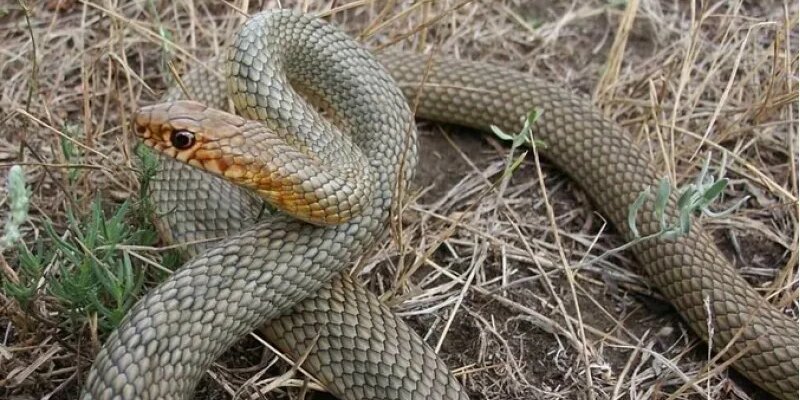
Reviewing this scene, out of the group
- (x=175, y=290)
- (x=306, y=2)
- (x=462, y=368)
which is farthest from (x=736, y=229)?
(x=175, y=290)

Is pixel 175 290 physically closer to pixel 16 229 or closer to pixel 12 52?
pixel 16 229

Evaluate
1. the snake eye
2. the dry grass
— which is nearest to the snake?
the snake eye

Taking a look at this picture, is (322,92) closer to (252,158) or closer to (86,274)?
(252,158)

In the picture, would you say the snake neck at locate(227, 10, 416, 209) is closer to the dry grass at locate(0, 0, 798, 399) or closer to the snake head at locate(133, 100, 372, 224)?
the snake head at locate(133, 100, 372, 224)

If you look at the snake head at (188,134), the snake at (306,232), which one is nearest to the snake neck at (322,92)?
the snake at (306,232)

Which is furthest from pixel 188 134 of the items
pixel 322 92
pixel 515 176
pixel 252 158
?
pixel 515 176
